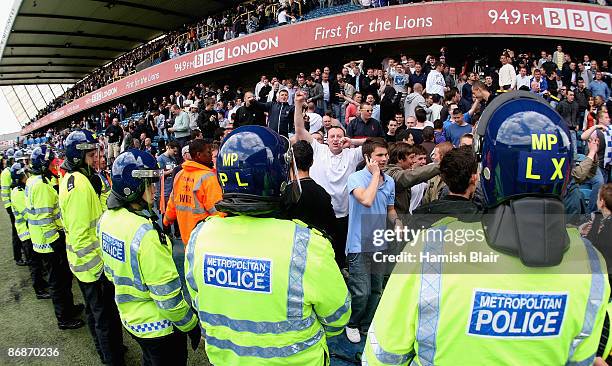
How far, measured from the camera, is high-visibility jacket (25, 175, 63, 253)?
440 centimetres

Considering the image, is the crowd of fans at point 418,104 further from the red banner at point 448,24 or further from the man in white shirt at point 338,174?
the red banner at point 448,24

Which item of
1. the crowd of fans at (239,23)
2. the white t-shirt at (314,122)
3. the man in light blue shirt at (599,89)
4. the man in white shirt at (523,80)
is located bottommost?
the white t-shirt at (314,122)

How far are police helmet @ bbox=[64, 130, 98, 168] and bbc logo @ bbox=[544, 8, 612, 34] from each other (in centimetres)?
1226

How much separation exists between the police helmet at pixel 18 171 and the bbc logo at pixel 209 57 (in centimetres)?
1111

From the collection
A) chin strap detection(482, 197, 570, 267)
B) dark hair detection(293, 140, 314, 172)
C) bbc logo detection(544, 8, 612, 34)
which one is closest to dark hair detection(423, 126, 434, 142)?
dark hair detection(293, 140, 314, 172)

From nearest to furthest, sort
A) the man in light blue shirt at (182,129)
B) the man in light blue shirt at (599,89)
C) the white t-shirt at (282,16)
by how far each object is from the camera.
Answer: the man in light blue shirt at (599,89) < the man in light blue shirt at (182,129) < the white t-shirt at (282,16)

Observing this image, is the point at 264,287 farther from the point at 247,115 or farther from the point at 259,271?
the point at 247,115

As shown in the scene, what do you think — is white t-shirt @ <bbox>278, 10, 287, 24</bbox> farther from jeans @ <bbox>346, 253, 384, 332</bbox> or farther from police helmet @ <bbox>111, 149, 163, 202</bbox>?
police helmet @ <bbox>111, 149, 163, 202</bbox>

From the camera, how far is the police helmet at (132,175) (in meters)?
2.37

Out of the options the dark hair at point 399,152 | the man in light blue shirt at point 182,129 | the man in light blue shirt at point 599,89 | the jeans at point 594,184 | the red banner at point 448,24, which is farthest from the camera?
the red banner at point 448,24

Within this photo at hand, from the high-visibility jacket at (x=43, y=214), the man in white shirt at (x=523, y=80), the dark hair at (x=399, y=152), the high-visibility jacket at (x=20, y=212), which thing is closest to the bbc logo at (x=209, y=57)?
the man in white shirt at (x=523, y=80)

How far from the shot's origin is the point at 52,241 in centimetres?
439

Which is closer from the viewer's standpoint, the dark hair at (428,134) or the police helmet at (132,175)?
the police helmet at (132,175)

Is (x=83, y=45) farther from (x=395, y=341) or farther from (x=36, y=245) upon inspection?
(x=395, y=341)
